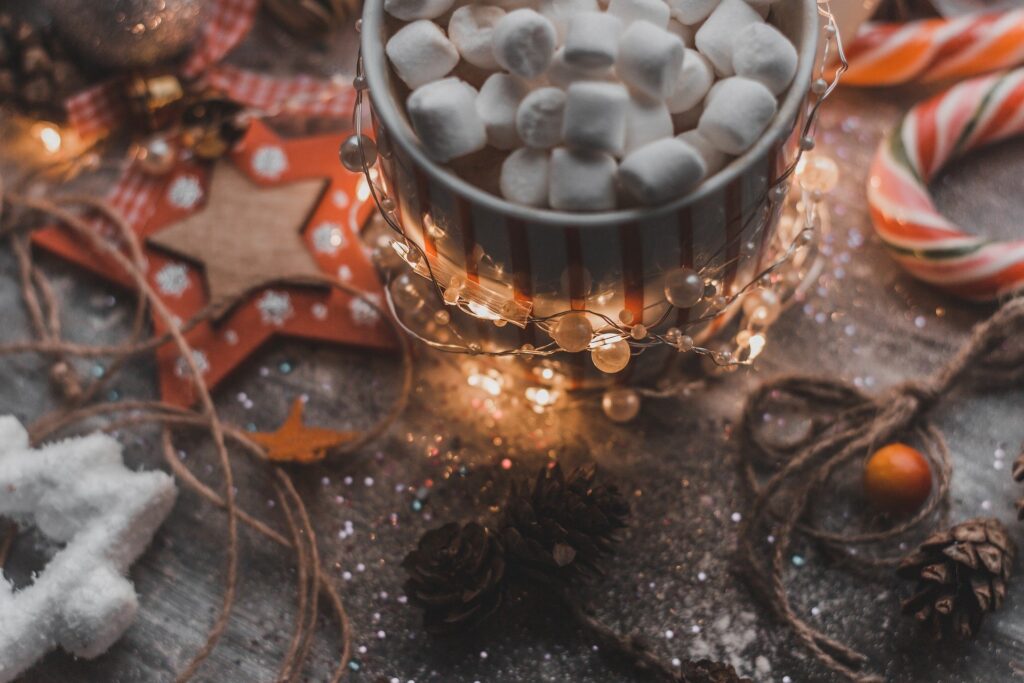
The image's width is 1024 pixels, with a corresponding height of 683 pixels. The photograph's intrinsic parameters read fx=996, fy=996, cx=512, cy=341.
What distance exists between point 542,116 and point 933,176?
0.62m

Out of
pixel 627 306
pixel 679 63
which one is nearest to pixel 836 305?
Answer: pixel 627 306

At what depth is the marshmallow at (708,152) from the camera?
81 cm

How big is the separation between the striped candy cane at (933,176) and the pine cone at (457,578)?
0.57 metres

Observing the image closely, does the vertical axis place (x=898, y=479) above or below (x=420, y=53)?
below

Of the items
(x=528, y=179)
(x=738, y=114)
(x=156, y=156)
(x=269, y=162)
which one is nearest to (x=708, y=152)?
(x=738, y=114)

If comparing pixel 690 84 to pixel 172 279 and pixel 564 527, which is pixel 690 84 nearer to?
pixel 564 527

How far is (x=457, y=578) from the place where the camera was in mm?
950

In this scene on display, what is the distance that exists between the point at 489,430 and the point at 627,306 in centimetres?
27

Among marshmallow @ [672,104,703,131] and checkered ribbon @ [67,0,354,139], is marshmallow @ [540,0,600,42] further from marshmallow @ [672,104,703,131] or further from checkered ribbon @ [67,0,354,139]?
checkered ribbon @ [67,0,354,139]

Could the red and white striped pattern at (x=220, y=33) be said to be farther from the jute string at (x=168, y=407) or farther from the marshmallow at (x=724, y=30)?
the marshmallow at (x=724, y=30)

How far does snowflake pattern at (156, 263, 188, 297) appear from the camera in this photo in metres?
1.16

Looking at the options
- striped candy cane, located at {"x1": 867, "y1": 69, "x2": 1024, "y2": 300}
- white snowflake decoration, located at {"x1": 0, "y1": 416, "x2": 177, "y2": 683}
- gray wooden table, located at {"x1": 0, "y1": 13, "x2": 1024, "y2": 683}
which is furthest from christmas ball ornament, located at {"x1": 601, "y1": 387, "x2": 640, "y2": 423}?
white snowflake decoration, located at {"x1": 0, "y1": 416, "x2": 177, "y2": 683}

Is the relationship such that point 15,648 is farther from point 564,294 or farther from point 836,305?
point 836,305

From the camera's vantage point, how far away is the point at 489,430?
1.10 metres
